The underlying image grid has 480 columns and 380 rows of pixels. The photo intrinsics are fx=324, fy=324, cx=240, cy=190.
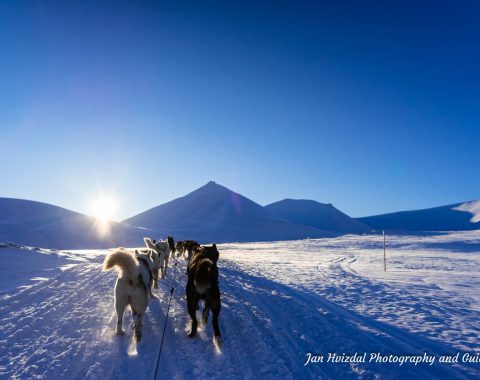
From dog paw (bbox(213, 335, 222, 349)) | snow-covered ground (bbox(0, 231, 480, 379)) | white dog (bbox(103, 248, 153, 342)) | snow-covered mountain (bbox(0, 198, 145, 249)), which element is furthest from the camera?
snow-covered mountain (bbox(0, 198, 145, 249))

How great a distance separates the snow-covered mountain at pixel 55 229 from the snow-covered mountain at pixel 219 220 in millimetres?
21243

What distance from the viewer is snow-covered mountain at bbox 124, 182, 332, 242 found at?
122562mm

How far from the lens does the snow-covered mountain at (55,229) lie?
6562 centimetres

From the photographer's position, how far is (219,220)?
151875mm

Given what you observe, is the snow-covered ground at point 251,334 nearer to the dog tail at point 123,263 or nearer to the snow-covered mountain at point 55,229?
the dog tail at point 123,263

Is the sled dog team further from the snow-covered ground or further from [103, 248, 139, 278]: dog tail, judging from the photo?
the snow-covered ground

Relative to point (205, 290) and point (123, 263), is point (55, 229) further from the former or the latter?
point (205, 290)

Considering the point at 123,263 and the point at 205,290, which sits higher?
the point at 123,263

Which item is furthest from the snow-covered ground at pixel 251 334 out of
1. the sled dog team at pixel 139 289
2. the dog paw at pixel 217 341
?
the sled dog team at pixel 139 289

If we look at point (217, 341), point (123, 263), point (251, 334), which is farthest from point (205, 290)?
point (123, 263)

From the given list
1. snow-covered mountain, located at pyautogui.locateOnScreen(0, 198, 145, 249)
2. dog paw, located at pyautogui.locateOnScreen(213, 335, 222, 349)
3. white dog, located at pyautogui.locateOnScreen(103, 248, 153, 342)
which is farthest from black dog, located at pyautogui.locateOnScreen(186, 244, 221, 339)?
snow-covered mountain, located at pyautogui.locateOnScreen(0, 198, 145, 249)

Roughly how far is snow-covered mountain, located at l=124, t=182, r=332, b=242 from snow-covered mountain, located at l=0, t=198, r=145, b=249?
21243 mm

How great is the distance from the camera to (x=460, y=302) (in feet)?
32.6

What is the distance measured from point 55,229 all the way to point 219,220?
3308 inches
